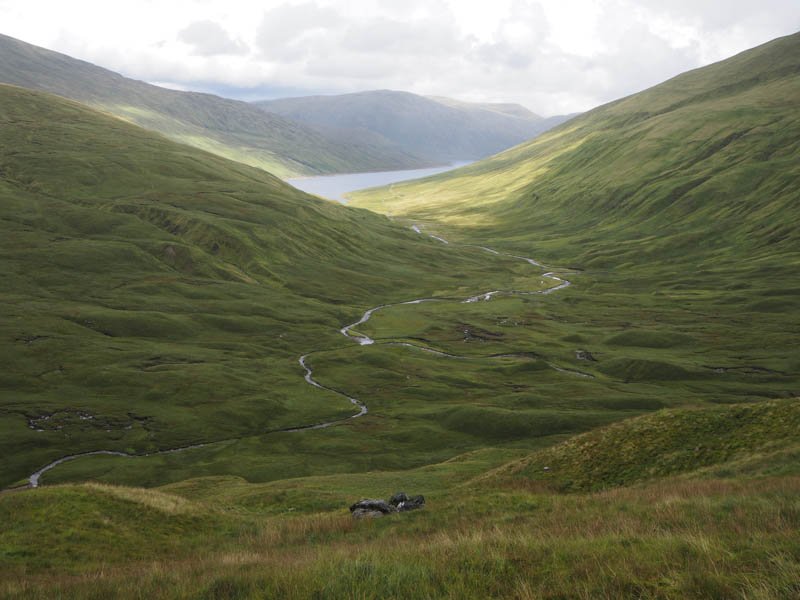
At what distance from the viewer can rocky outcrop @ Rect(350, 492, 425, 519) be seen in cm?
2794

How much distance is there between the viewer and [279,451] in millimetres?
99688

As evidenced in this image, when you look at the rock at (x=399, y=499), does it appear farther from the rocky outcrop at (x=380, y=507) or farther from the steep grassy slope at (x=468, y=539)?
the steep grassy slope at (x=468, y=539)

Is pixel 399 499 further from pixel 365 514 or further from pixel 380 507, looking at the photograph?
pixel 365 514

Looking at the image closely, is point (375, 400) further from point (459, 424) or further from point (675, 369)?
point (675, 369)

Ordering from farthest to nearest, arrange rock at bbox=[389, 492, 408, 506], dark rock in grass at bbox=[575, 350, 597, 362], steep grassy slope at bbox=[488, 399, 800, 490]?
dark rock in grass at bbox=[575, 350, 597, 362] → steep grassy slope at bbox=[488, 399, 800, 490] → rock at bbox=[389, 492, 408, 506]

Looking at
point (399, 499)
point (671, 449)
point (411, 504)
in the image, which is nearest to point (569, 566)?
point (411, 504)

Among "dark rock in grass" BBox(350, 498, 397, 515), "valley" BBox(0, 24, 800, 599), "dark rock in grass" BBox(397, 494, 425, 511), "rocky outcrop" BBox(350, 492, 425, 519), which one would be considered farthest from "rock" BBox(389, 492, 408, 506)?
"valley" BBox(0, 24, 800, 599)

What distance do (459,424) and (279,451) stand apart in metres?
35.8

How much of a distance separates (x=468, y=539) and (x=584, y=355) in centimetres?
15621

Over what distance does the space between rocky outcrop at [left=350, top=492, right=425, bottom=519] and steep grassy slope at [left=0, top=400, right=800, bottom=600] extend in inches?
57.3

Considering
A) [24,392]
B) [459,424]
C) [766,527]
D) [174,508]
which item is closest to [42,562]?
[174,508]

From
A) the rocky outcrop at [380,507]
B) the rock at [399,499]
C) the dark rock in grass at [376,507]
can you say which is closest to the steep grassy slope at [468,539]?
the rocky outcrop at [380,507]

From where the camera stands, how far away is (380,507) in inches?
1146

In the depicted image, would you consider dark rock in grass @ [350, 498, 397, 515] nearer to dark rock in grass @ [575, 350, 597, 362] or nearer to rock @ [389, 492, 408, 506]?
rock @ [389, 492, 408, 506]
